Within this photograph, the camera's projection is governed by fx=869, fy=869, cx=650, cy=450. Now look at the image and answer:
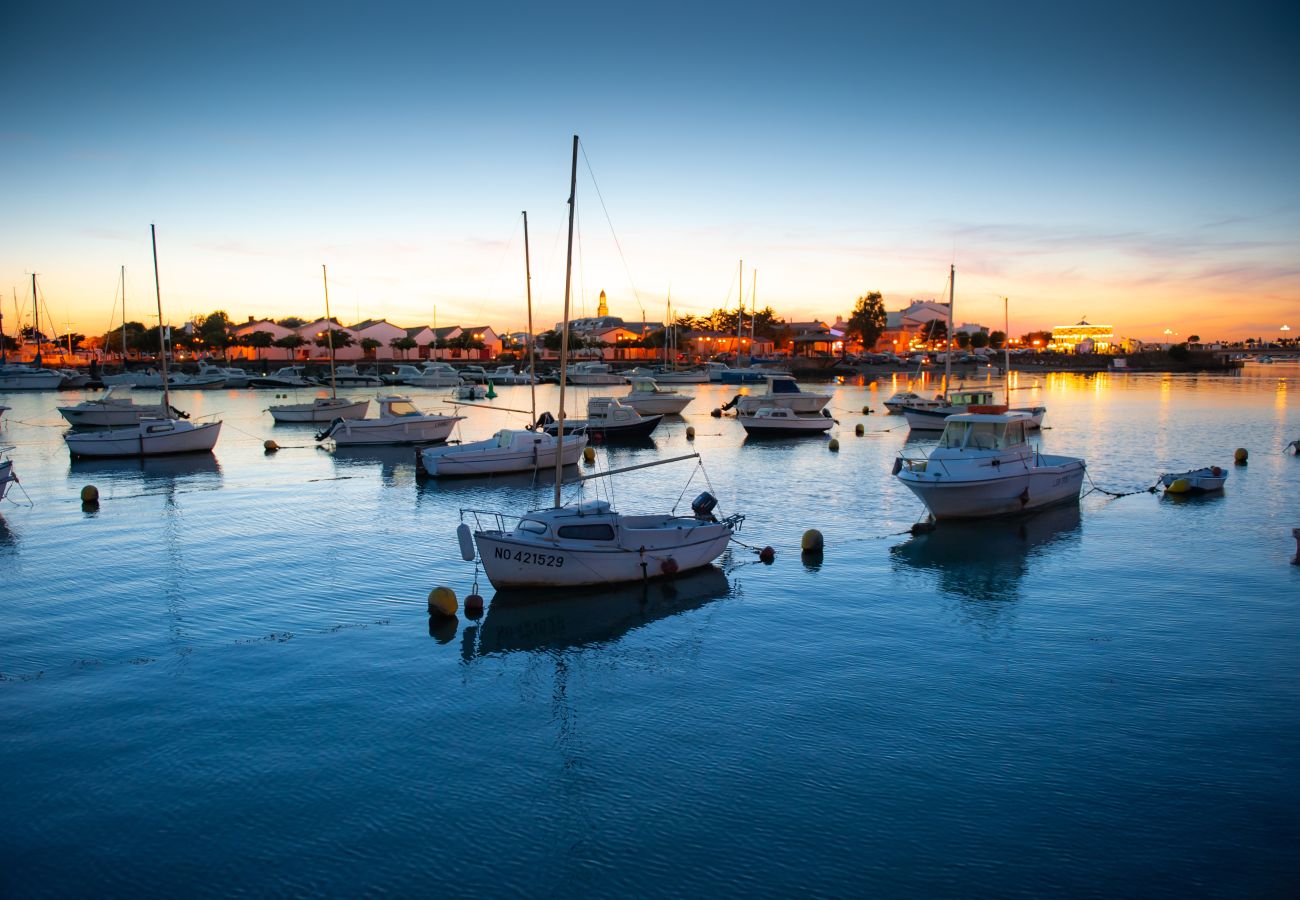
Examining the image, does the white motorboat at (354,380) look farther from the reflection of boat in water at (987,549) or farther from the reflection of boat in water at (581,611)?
the reflection of boat in water at (581,611)

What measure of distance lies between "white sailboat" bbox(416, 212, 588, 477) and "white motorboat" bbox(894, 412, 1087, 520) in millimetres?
16672

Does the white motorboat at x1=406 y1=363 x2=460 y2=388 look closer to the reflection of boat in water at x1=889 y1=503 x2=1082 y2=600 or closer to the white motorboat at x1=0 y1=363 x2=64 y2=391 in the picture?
the white motorboat at x1=0 y1=363 x2=64 y2=391

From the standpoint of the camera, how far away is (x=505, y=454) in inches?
1628

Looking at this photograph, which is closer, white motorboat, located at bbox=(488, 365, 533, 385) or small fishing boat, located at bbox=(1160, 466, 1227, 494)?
small fishing boat, located at bbox=(1160, 466, 1227, 494)

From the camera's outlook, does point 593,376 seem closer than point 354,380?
No

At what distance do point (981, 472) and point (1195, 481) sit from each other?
13080mm

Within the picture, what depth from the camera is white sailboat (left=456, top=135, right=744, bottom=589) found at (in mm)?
21062

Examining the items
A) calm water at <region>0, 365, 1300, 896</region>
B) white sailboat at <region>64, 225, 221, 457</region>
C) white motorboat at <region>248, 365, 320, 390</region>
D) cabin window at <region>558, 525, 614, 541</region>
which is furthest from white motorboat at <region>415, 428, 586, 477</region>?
white motorboat at <region>248, 365, 320, 390</region>

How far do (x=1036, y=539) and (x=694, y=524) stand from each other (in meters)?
12.7

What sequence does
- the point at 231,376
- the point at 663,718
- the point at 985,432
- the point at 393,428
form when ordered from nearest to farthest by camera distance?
1. the point at 663,718
2. the point at 985,432
3. the point at 393,428
4. the point at 231,376

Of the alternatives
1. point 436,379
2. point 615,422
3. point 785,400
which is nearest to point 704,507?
point 615,422

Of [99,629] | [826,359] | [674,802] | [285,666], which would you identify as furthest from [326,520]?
[826,359]

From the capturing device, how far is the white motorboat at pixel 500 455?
4022 centimetres

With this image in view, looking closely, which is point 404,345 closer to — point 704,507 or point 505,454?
point 505,454
